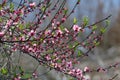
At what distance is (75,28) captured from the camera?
176 inches

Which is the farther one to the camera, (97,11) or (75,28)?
(97,11)

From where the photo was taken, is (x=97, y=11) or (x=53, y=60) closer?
(x=53, y=60)

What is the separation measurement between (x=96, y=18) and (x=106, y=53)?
28.4ft

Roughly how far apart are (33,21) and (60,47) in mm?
549

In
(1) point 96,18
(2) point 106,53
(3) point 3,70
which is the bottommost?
(3) point 3,70

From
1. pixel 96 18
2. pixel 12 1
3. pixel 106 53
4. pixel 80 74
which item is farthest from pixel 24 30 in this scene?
pixel 106 53

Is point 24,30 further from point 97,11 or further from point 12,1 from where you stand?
point 97,11

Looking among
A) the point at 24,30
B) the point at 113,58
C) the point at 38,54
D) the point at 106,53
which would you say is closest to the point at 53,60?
the point at 38,54

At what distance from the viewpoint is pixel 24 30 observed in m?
4.68

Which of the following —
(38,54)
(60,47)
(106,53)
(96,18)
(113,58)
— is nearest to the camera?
(38,54)

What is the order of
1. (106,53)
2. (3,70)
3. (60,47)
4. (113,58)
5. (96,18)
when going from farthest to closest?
(106,53) → (113,58) → (96,18) → (60,47) → (3,70)

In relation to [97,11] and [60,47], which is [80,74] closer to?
[60,47]

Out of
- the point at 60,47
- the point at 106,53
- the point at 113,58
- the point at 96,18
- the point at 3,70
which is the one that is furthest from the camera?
the point at 106,53

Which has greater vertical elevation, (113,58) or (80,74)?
(113,58)
